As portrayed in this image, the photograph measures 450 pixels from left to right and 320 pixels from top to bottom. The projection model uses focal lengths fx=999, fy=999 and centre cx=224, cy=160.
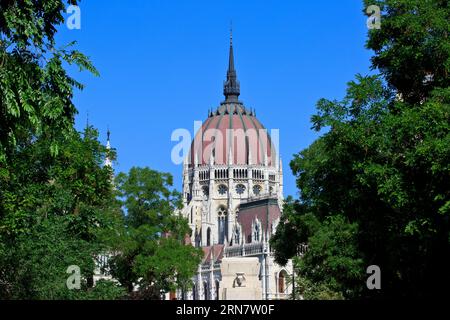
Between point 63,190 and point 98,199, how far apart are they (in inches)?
216

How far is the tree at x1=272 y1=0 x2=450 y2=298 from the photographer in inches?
1307

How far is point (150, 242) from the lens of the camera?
204 feet

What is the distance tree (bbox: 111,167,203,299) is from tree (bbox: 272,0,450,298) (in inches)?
848

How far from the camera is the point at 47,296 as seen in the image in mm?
41406

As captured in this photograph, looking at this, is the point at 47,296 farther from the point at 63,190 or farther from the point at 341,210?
the point at 341,210

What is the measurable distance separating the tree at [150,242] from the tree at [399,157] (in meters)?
21.5

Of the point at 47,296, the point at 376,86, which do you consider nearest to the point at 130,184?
the point at 47,296

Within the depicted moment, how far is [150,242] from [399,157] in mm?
29703

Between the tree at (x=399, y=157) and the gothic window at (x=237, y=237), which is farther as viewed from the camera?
the gothic window at (x=237, y=237)

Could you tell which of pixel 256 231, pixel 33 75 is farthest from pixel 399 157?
pixel 256 231

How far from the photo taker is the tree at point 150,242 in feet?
203

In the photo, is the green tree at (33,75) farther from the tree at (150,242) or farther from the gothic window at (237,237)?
the gothic window at (237,237)

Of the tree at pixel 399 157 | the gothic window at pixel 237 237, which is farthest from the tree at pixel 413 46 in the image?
the gothic window at pixel 237 237
